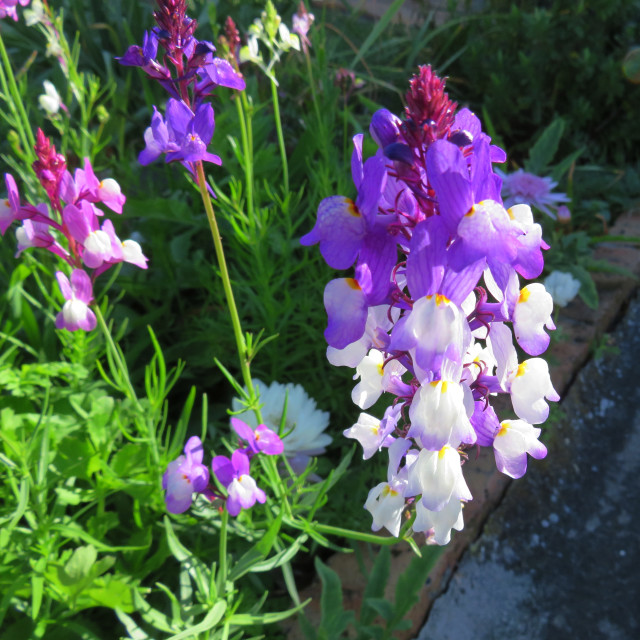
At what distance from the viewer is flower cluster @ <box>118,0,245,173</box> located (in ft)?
3.13

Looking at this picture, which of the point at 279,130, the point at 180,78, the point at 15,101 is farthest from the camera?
the point at 15,101

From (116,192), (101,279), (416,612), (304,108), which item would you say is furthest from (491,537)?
(304,108)

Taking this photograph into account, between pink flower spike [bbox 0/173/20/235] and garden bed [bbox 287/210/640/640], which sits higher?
pink flower spike [bbox 0/173/20/235]

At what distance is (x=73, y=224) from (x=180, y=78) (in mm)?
333

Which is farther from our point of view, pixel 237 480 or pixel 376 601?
pixel 376 601

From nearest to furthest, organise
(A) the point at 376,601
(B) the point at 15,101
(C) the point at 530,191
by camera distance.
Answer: (A) the point at 376,601
(B) the point at 15,101
(C) the point at 530,191

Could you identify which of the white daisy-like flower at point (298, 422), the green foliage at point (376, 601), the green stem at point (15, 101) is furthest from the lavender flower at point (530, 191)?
the green stem at point (15, 101)

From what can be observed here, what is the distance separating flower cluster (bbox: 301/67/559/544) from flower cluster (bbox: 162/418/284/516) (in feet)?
1.22

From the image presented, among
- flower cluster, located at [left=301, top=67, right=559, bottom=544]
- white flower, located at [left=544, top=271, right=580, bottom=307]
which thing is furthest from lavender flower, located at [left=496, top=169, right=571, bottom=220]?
flower cluster, located at [left=301, top=67, right=559, bottom=544]

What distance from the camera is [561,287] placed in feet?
6.58

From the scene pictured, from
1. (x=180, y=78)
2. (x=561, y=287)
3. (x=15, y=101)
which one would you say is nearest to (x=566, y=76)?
(x=561, y=287)

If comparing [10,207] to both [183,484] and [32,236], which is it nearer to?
[32,236]

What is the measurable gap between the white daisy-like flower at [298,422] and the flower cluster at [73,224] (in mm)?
442

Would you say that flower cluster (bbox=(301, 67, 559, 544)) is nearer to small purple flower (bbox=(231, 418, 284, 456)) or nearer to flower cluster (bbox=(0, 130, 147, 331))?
small purple flower (bbox=(231, 418, 284, 456))
